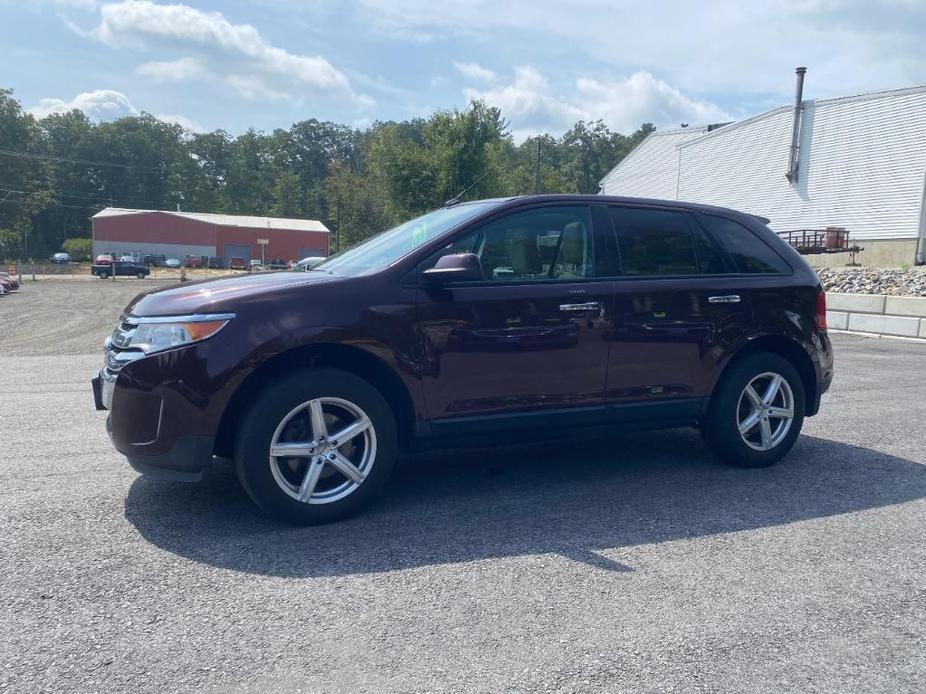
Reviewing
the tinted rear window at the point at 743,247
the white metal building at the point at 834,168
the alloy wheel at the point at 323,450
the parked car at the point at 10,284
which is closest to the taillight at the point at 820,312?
the tinted rear window at the point at 743,247

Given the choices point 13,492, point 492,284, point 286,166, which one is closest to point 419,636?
point 492,284

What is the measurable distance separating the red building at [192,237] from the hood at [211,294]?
68.7 m

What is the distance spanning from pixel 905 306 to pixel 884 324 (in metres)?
0.57

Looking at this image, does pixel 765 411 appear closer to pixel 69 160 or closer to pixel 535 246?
pixel 535 246

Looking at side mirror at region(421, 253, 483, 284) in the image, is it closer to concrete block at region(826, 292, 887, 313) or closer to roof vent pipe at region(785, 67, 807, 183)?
concrete block at region(826, 292, 887, 313)

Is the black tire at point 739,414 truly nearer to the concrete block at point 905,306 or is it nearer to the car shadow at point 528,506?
the car shadow at point 528,506

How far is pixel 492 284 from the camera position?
4449mm

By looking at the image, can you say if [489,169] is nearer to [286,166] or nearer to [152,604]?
[152,604]

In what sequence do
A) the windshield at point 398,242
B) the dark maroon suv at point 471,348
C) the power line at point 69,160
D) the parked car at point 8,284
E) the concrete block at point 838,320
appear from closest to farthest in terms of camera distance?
the dark maroon suv at point 471,348 < the windshield at point 398,242 < the concrete block at point 838,320 < the parked car at point 8,284 < the power line at point 69,160

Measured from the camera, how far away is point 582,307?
182 inches

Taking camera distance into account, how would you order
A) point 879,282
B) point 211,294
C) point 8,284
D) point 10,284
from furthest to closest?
point 10,284, point 8,284, point 879,282, point 211,294

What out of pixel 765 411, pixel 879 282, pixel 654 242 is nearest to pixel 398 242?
pixel 654 242

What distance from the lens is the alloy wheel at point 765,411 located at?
5.32 m

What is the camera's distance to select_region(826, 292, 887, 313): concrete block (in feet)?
48.8
